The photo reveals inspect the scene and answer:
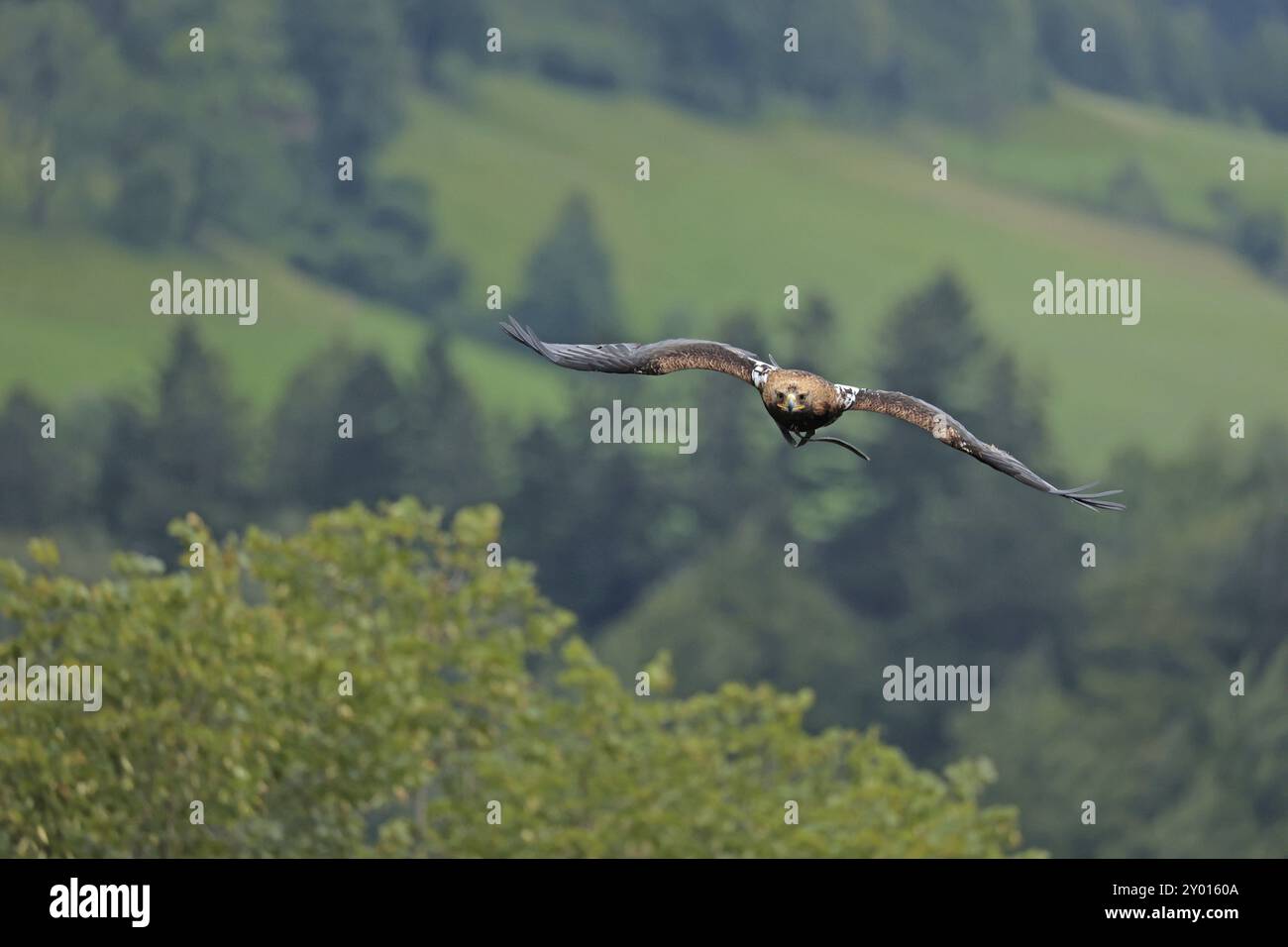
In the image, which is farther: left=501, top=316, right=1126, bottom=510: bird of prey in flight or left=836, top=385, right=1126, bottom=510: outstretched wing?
left=836, top=385, right=1126, bottom=510: outstretched wing

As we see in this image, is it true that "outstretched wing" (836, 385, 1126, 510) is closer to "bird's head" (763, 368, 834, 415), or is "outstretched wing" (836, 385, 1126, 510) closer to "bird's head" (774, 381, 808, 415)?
"bird's head" (763, 368, 834, 415)

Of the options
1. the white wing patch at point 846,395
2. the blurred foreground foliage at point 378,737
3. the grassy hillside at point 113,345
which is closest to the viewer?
the white wing patch at point 846,395

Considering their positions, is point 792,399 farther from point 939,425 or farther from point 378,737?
point 378,737

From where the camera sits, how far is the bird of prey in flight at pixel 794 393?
19109mm

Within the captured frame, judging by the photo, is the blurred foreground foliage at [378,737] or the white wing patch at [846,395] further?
the blurred foreground foliage at [378,737]

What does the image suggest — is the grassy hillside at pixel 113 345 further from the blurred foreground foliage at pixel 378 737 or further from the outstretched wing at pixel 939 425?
the outstretched wing at pixel 939 425

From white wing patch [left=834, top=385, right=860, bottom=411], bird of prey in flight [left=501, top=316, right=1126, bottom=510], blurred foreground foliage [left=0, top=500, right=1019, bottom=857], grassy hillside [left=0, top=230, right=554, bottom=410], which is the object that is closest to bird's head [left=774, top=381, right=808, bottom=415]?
bird of prey in flight [left=501, top=316, right=1126, bottom=510]

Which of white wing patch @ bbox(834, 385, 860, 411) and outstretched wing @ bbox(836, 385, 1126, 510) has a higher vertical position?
white wing patch @ bbox(834, 385, 860, 411)

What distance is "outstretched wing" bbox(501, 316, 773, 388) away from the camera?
19797 millimetres

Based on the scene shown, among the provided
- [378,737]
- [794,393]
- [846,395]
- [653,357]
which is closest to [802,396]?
[794,393]

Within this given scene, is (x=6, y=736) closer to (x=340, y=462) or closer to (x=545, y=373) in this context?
(x=340, y=462)

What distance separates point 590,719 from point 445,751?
3.17m

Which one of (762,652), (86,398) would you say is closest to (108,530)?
(86,398)

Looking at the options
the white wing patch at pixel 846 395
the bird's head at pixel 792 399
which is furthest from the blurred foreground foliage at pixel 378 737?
the bird's head at pixel 792 399
